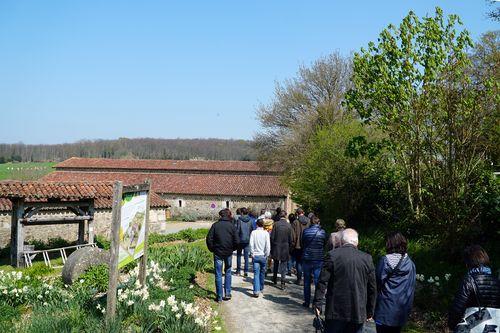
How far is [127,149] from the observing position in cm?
12475

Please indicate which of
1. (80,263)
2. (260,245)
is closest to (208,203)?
(80,263)

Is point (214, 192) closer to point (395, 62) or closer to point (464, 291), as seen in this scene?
point (395, 62)

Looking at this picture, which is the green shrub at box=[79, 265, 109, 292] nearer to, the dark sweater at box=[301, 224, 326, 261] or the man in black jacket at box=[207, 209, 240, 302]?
the man in black jacket at box=[207, 209, 240, 302]

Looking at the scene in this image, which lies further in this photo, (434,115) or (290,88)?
(290,88)

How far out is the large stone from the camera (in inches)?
440

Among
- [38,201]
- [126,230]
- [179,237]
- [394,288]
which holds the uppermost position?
[126,230]

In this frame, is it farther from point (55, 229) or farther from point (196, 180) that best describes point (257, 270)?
point (196, 180)

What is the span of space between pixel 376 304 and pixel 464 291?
3.73 feet

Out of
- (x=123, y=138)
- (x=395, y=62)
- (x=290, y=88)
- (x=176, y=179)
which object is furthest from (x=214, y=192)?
(x=123, y=138)

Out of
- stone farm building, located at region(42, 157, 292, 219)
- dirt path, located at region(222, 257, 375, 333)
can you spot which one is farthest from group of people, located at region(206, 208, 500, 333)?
stone farm building, located at region(42, 157, 292, 219)

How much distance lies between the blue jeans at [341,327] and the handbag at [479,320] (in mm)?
1159

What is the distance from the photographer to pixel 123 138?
132625 millimetres

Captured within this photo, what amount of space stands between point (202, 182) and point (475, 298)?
4680 centimetres

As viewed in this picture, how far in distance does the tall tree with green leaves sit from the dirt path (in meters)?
3.88
